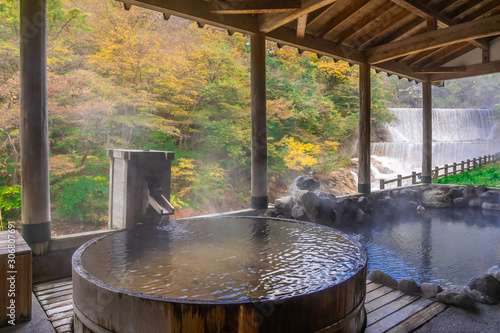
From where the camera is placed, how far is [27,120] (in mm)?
2773

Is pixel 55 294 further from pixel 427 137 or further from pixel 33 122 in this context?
pixel 427 137

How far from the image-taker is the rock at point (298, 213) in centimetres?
509

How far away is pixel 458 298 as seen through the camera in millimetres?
2326

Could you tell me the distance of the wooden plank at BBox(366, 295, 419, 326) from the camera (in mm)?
2154

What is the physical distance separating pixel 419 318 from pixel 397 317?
0.47ft

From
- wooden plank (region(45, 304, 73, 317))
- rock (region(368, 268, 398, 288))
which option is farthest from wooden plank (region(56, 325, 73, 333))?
rock (region(368, 268, 398, 288))

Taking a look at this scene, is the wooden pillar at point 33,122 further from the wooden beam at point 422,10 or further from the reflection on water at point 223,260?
the wooden beam at point 422,10

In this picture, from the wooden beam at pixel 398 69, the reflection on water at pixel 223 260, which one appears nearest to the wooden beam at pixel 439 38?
the wooden beam at pixel 398 69

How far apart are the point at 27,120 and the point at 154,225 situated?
145 centimetres

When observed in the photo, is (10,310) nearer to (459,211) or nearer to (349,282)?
(349,282)

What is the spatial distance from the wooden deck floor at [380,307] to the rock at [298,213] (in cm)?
234

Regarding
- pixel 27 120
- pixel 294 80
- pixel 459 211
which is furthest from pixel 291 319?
pixel 294 80

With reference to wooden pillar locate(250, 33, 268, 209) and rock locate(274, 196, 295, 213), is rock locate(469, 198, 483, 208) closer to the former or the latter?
rock locate(274, 196, 295, 213)

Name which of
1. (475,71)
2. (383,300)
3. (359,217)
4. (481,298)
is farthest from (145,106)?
(475,71)
